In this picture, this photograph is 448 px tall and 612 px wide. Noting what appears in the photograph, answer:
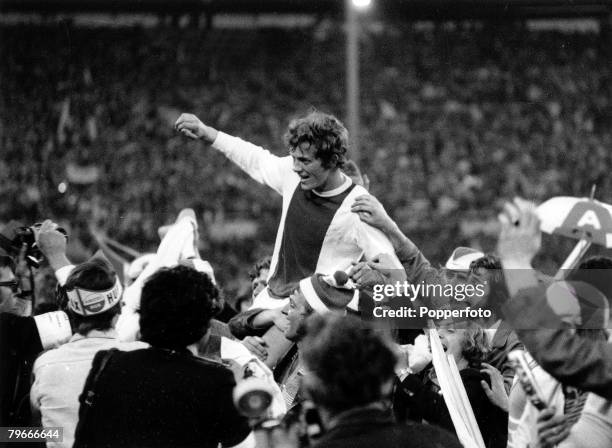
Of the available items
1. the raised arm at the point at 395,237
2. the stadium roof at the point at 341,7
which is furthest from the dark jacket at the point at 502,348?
the stadium roof at the point at 341,7

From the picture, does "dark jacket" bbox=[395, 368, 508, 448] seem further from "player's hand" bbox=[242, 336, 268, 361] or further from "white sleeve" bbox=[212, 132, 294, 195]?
"white sleeve" bbox=[212, 132, 294, 195]

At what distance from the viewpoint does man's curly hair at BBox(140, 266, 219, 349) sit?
2.56 metres

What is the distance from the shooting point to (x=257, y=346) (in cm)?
368

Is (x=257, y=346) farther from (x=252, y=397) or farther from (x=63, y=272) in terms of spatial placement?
(x=252, y=397)

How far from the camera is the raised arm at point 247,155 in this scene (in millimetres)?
3977

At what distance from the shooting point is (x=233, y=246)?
13.0m

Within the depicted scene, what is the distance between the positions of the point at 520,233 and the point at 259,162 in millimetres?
1882

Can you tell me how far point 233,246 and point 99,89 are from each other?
189 inches

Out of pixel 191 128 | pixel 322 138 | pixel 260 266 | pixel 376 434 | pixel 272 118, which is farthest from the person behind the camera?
pixel 272 118

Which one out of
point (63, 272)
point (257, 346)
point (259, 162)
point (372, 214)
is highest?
point (259, 162)

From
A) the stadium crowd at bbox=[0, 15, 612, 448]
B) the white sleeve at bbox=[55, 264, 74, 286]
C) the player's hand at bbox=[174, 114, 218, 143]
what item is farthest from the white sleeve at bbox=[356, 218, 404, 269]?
the white sleeve at bbox=[55, 264, 74, 286]

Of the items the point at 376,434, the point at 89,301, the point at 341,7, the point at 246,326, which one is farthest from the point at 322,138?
the point at 341,7

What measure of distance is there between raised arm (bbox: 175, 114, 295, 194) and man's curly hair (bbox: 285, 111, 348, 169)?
0.90ft

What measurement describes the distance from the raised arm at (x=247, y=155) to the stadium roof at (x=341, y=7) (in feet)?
40.2
